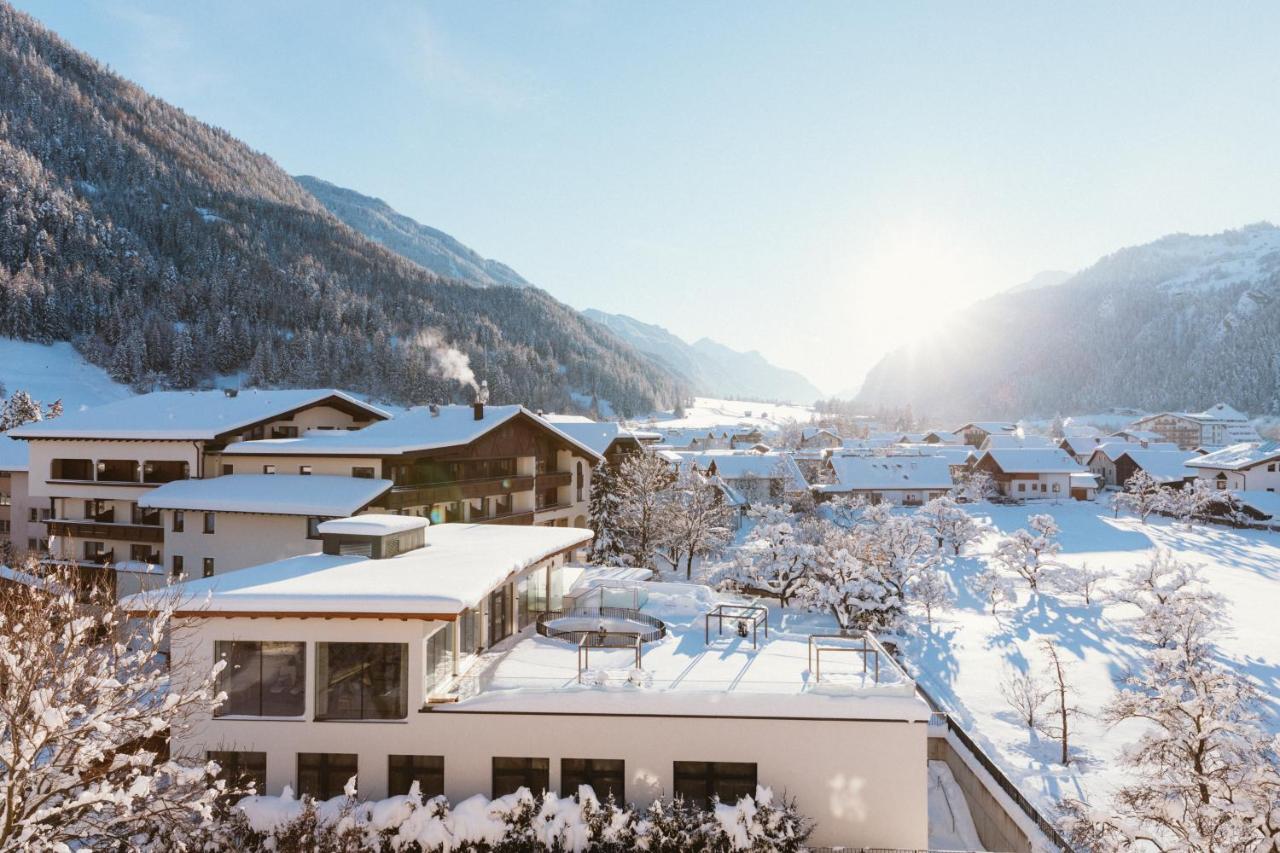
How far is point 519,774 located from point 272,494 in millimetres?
18831

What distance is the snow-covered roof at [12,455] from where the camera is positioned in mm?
36531


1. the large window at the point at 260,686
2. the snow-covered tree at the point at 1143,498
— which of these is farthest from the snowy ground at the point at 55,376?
the snow-covered tree at the point at 1143,498

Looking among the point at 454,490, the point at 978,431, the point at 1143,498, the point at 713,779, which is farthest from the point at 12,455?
the point at 978,431

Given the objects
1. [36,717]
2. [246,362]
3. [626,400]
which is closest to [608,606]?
[36,717]

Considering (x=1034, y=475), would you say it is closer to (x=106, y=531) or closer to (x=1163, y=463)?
(x=1163, y=463)

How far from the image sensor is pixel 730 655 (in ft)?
58.2

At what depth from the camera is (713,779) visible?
14.4 metres

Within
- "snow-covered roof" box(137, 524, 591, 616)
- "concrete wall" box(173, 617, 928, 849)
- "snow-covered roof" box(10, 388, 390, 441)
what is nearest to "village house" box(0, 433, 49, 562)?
"snow-covered roof" box(10, 388, 390, 441)

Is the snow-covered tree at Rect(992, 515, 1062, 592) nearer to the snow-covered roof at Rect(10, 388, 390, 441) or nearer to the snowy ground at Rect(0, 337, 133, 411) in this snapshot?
the snow-covered roof at Rect(10, 388, 390, 441)

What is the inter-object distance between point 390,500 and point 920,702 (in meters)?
21.3

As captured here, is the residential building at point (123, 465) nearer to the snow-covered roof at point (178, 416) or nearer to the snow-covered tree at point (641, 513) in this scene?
the snow-covered roof at point (178, 416)

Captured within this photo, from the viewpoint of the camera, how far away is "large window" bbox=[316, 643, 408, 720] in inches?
570

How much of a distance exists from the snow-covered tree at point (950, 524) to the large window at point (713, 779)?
44184 mm

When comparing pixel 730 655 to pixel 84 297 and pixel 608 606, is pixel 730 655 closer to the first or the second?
pixel 608 606
